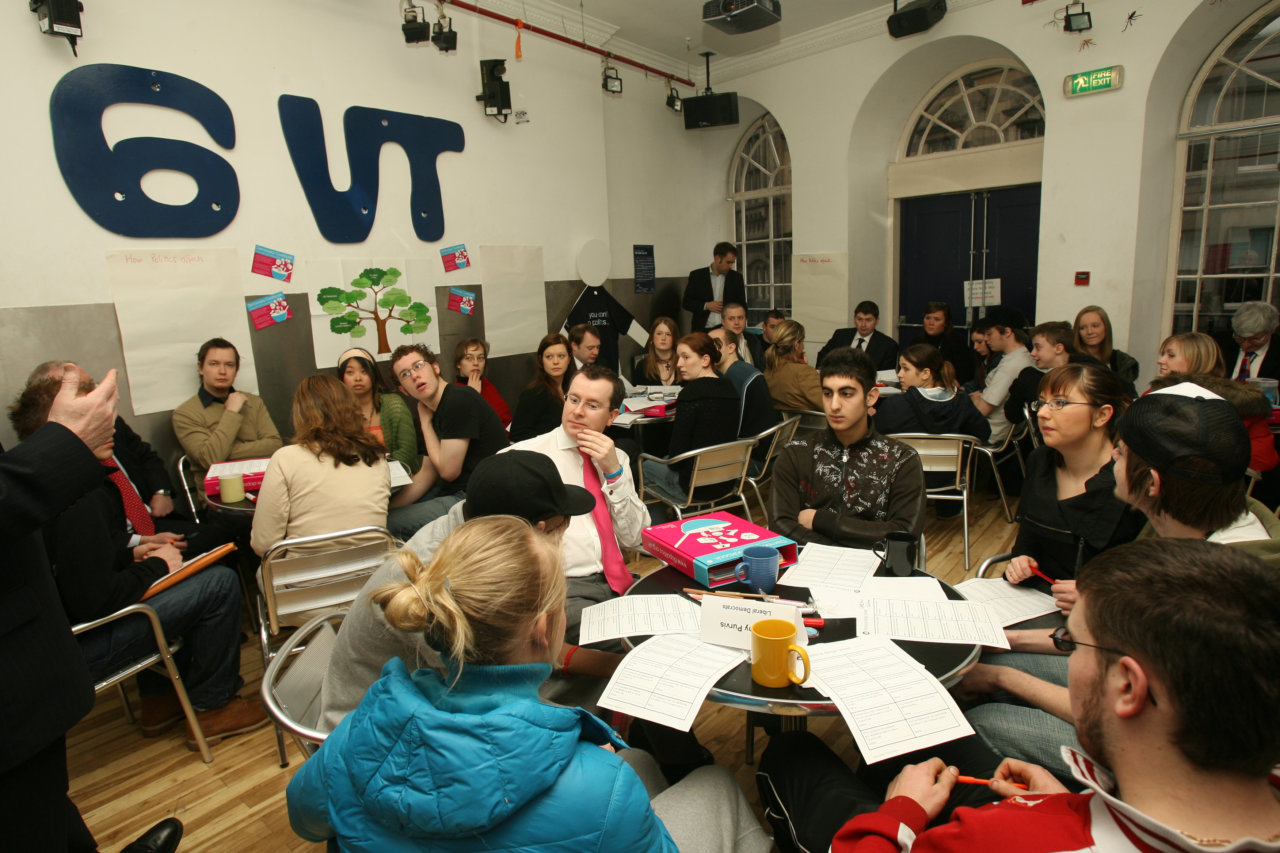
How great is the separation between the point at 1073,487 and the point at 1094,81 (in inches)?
183

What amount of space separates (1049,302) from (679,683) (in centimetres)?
574

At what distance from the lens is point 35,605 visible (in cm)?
153

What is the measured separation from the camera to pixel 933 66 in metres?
6.74

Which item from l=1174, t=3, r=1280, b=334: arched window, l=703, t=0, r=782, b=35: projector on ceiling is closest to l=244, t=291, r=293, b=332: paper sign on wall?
l=703, t=0, r=782, b=35: projector on ceiling

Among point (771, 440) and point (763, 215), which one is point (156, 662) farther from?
point (763, 215)

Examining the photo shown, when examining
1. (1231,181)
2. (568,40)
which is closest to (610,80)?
(568,40)

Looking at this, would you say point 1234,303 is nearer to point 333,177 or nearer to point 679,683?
point 679,683

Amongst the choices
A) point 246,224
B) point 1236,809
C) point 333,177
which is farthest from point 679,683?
point 333,177

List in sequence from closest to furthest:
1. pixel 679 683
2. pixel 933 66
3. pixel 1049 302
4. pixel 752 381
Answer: pixel 679 683 → pixel 752 381 → pixel 1049 302 → pixel 933 66

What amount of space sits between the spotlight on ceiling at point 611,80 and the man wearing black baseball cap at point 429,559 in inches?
223

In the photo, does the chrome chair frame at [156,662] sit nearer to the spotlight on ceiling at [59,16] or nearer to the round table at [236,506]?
the round table at [236,506]

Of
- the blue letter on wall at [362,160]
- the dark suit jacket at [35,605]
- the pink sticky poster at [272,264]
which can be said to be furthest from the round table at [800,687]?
the blue letter on wall at [362,160]

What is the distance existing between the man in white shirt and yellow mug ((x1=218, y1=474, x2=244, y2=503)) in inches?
173

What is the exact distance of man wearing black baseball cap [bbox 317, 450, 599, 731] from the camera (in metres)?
1.45
